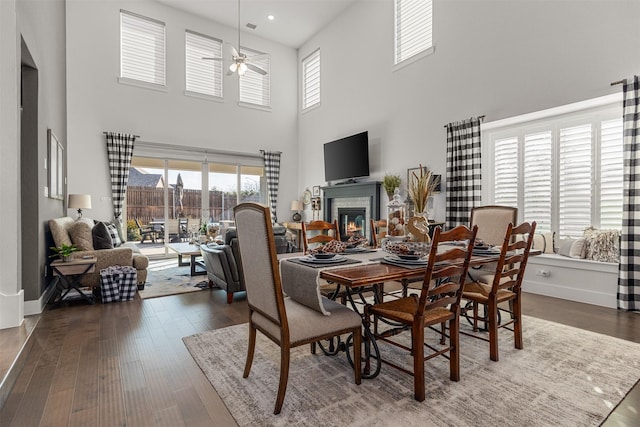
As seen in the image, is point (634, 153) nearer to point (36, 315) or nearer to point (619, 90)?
point (619, 90)

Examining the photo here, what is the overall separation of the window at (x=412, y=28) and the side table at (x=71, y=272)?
570cm

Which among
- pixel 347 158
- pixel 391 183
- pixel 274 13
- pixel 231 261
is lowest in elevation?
pixel 231 261

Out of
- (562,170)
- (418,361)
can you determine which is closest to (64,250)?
(418,361)

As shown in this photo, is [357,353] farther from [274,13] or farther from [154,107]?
[274,13]

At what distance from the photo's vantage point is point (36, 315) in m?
3.27

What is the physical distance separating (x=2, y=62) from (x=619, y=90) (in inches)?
227

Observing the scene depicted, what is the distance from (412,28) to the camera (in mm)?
5797

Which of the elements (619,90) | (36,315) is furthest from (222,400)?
(619,90)

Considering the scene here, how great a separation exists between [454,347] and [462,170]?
3.37 metres

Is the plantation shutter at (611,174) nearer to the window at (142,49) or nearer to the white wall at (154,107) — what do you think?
the white wall at (154,107)

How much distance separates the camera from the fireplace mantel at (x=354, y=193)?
6.29 metres

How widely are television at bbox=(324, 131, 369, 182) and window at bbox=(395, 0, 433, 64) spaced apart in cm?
158

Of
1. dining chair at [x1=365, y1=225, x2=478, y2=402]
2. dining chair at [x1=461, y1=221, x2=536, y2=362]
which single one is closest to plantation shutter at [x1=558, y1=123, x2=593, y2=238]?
dining chair at [x1=461, y1=221, x2=536, y2=362]

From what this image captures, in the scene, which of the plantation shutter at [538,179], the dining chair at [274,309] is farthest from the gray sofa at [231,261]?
the plantation shutter at [538,179]
